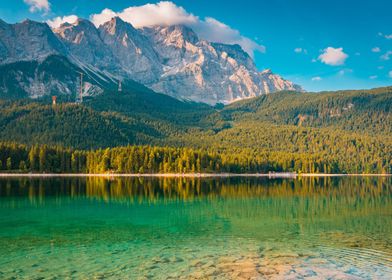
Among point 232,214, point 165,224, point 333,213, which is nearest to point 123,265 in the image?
point 165,224

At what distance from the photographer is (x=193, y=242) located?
42781mm

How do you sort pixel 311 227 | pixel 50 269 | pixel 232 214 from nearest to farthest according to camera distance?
pixel 50 269 → pixel 311 227 → pixel 232 214

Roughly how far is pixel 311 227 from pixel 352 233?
5.54m

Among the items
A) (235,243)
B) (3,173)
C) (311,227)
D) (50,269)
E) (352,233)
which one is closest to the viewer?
(50,269)

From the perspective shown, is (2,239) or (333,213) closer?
(2,239)

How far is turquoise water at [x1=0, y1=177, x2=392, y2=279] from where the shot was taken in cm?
3194

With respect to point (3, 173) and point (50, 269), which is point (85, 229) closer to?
point (50, 269)

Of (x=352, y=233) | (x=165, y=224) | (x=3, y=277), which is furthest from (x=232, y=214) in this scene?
(x=3, y=277)

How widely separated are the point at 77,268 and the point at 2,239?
50.6 feet

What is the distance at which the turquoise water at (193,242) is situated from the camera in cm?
3194

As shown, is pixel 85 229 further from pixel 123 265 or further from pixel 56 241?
pixel 123 265

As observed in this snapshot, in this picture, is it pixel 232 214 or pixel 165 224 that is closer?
pixel 165 224

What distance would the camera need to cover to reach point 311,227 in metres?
53.1

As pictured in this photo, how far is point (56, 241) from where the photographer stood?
1671 inches
